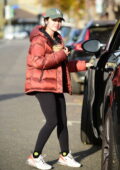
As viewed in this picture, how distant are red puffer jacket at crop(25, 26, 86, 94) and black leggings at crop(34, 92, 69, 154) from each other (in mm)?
106

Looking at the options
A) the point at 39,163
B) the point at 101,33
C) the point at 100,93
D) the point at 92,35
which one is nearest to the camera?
the point at 39,163

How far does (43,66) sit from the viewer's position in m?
6.21

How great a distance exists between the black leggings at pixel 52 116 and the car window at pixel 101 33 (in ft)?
22.0

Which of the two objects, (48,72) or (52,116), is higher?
(48,72)

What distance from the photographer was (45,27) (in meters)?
6.41

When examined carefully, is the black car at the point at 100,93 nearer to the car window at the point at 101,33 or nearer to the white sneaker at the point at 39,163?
the white sneaker at the point at 39,163

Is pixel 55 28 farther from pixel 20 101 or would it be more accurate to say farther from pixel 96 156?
pixel 20 101

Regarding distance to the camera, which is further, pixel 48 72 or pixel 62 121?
pixel 62 121

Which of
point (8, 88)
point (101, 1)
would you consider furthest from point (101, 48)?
point (101, 1)

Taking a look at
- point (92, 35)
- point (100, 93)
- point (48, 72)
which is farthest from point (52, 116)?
point (92, 35)

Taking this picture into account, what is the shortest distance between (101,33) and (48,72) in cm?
711

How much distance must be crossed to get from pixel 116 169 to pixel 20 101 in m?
7.83

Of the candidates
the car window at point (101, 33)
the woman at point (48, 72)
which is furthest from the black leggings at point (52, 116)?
the car window at point (101, 33)

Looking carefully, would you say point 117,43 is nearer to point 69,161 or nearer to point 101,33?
point 69,161
